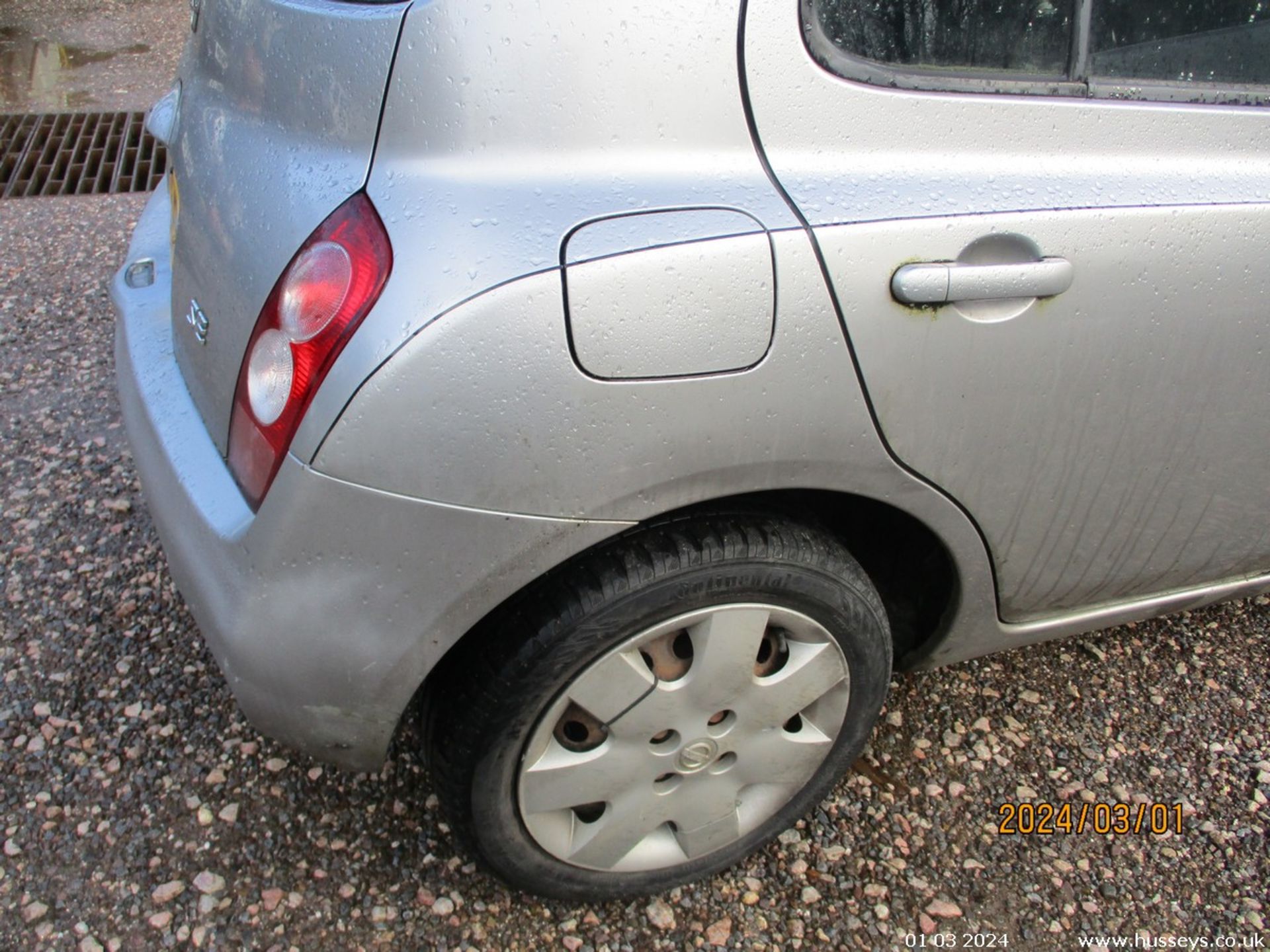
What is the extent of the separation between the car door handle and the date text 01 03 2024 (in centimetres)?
109

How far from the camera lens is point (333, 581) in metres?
1.34

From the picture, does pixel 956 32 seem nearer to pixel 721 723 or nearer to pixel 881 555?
pixel 881 555

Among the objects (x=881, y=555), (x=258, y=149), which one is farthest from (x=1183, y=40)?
(x=258, y=149)

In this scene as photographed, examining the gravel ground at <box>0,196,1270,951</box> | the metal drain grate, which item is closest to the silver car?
the gravel ground at <box>0,196,1270,951</box>

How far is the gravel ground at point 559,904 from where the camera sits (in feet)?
5.85

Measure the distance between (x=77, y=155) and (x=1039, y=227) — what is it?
4959 millimetres

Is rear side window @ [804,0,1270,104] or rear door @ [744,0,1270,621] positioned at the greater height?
rear side window @ [804,0,1270,104]

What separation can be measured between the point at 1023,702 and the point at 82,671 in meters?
2.05

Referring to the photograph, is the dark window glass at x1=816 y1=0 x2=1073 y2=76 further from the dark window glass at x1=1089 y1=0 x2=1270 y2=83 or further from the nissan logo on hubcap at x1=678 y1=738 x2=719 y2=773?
the nissan logo on hubcap at x1=678 y1=738 x2=719 y2=773

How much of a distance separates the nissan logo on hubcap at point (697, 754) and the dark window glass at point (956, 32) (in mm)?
1051

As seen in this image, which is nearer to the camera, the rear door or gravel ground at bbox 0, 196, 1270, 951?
the rear door

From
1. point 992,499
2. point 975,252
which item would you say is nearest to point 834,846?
point 992,499

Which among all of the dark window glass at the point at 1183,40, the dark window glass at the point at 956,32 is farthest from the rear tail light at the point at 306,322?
the dark window glass at the point at 1183,40

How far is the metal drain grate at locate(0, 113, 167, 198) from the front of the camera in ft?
15.3
